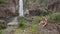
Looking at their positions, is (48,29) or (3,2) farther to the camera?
(3,2)

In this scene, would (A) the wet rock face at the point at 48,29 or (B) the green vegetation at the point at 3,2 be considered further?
(B) the green vegetation at the point at 3,2

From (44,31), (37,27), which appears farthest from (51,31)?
(37,27)

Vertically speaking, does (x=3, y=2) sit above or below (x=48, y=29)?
above

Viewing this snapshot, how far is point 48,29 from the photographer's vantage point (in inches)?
375

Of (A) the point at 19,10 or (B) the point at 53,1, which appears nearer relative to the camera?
(B) the point at 53,1

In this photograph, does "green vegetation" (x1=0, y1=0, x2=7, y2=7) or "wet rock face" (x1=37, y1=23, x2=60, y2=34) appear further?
"green vegetation" (x1=0, y1=0, x2=7, y2=7)

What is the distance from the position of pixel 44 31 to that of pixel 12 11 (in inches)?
559

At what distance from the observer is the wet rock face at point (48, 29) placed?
934 cm

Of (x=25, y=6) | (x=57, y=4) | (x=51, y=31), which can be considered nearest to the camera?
(x=51, y=31)

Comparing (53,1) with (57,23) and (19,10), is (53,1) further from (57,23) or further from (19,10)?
(57,23)

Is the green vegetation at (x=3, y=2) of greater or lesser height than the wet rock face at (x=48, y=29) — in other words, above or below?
above

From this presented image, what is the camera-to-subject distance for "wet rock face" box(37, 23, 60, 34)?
9.34 m

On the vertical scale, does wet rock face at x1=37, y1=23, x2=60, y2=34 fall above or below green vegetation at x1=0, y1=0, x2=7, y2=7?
below

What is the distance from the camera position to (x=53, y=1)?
65.5 ft
